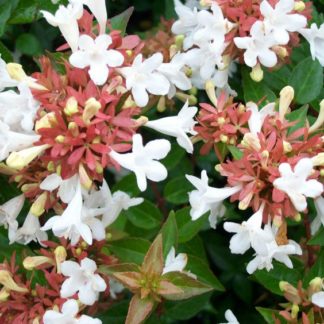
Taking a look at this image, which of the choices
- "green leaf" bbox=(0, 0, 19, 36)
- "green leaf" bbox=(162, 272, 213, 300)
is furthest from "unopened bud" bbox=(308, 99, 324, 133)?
"green leaf" bbox=(0, 0, 19, 36)

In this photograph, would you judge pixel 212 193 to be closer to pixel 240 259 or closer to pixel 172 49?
pixel 172 49

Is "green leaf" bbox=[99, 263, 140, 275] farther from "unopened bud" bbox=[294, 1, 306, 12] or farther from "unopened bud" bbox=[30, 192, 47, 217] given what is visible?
"unopened bud" bbox=[294, 1, 306, 12]

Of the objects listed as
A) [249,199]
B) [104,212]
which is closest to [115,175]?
[104,212]

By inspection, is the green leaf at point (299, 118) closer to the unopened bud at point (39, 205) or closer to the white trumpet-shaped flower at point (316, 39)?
the white trumpet-shaped flower at point (316, 39)

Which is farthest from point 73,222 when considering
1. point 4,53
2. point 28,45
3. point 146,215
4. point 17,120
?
point 28,45

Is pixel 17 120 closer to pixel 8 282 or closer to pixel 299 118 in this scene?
pixel 8 282

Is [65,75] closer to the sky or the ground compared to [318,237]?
closer to the sky

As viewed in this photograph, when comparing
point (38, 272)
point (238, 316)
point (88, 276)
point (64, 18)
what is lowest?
point (238, 316)

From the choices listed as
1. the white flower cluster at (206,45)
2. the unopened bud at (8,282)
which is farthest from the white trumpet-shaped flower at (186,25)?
the unopened bud at (8,282)
